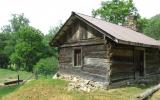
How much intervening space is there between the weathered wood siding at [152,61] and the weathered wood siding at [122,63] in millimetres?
2700

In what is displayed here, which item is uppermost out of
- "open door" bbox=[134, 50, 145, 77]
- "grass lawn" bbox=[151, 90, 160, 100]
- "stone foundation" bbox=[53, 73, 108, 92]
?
"open door" bbox=[134, 50, 145, 77]

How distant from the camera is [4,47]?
65188mm

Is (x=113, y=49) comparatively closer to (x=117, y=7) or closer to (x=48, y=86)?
(x=48, y=86)

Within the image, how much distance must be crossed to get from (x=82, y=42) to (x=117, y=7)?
34477mm

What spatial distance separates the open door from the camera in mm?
21844

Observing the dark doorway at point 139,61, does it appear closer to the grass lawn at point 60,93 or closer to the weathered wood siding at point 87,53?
the grass lawn at point 60,93

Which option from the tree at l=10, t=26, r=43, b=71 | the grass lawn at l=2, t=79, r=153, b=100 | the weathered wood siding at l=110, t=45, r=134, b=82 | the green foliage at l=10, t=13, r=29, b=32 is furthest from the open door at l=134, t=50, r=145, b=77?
the green foliage at l=10, t=13, r=29, b=32

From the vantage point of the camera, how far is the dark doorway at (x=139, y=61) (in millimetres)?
21973

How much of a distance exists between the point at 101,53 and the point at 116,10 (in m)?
35.7

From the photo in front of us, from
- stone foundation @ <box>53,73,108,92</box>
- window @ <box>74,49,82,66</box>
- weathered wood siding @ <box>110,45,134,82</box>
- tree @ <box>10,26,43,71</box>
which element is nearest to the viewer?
stone foundation @ <box>53,73,108,92</box>

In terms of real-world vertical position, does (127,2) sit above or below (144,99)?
above

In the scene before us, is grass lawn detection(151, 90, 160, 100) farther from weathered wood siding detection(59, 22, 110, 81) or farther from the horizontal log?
the horizontal log

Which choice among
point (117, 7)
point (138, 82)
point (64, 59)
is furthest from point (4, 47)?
point (138, 82)

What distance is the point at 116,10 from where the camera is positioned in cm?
5409
